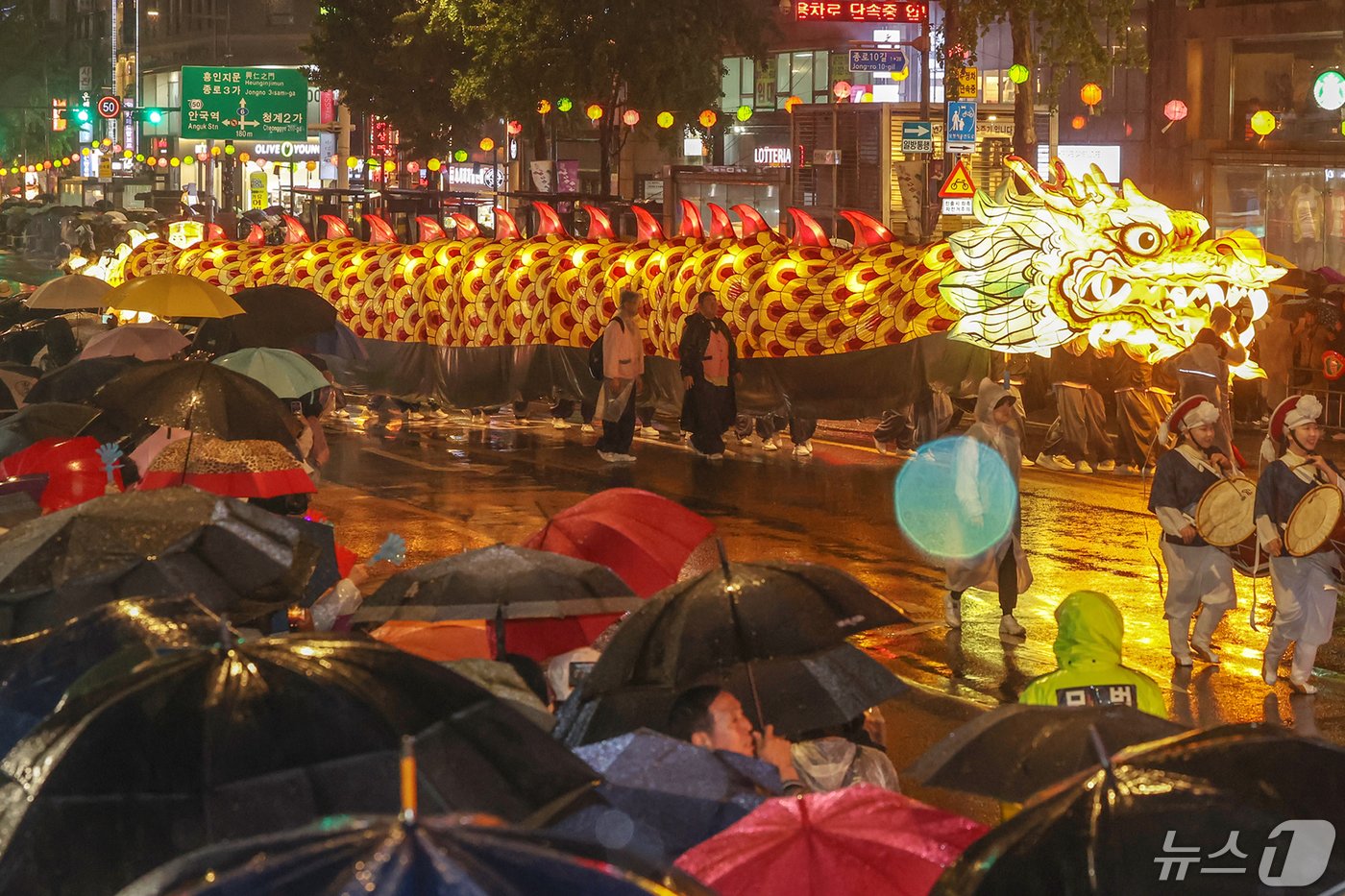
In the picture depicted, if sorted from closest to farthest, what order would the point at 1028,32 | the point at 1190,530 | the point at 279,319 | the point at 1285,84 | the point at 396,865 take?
the point at 396,865 → the point at 1190,530 → the point at 279,319 → the point at 1028,32 → the point at 1285,84

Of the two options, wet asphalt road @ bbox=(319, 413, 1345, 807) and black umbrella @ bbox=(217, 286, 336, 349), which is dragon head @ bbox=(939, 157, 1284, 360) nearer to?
wet asphalt road @ bbox=(319, 413, 1345, 807)

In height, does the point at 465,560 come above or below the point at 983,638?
above

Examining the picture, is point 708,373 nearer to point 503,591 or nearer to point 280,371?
point 280,371

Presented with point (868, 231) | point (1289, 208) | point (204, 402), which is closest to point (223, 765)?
point (204, 402)

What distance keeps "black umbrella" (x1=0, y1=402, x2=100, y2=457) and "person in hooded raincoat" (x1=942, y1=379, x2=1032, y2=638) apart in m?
4.97

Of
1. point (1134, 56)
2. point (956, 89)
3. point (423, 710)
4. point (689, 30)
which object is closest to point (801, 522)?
point (423, 710)

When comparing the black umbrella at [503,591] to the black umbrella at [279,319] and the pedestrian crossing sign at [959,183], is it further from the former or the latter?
the pedestrian crossing sign at [959,183]

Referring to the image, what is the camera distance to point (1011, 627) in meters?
11.5

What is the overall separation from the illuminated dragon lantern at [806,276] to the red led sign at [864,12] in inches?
379

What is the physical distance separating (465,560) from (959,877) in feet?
11.8

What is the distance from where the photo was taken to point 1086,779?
12.1 ft

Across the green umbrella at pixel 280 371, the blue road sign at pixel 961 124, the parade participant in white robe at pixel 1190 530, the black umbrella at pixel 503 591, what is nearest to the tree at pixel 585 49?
the blue road sign at pixel 961 124

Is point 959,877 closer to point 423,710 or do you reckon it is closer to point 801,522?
point 423,710

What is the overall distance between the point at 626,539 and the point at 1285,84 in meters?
30.8
